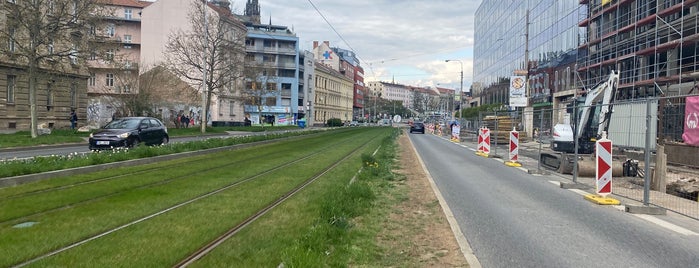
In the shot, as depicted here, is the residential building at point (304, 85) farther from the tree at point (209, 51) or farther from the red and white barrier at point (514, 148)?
the red and white barrier at point (514, 148)

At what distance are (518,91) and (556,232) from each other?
29973 millimetres

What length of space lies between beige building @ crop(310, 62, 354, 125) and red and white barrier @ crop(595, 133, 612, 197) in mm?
87031

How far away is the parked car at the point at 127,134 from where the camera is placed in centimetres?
1834

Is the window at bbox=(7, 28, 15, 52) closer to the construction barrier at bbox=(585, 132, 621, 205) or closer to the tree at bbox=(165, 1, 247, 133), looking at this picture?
the tree at bbox=(165, 1, 247, 133)

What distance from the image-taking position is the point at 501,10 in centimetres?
7294

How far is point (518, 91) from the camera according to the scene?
115 feet

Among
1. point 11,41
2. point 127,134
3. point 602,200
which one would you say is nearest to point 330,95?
point 11,41

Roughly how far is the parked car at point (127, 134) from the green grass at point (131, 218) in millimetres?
7128

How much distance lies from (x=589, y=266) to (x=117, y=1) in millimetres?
80423

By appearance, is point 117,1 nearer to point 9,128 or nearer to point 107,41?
point 9,128

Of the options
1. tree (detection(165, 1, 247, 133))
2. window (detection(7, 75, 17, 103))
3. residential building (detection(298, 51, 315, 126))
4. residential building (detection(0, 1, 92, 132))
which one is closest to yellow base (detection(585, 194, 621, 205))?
residential building (detection(0, 1, 92, 132))

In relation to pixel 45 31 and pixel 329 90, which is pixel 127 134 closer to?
pixel 45 31

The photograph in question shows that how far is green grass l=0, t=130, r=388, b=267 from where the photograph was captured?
5.02 meters

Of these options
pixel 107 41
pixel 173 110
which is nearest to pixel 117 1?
pixel 173 110
